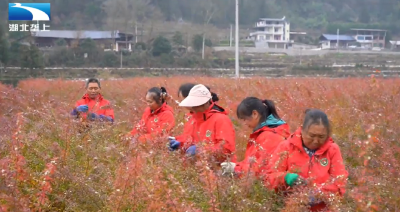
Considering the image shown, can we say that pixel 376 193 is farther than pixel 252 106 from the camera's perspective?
No

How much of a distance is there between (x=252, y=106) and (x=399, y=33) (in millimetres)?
30399

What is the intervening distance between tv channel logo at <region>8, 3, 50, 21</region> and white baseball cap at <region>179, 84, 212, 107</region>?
701 inches

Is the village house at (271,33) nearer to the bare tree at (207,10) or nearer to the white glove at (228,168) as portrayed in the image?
the bare tree at (207,10)

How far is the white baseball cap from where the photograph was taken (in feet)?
13.1

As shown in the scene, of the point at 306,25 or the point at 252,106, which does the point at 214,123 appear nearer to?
the point at 252,106

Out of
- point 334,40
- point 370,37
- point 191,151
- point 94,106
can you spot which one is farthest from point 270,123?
point 334,40

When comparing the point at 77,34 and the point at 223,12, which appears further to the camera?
the point at 223,12

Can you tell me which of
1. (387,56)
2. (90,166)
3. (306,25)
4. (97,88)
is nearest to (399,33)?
(387,56)

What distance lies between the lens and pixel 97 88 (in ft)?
19.3

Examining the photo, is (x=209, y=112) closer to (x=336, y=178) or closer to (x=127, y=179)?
(x=127, y=179)

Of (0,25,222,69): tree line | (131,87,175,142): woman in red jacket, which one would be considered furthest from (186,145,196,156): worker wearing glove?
(0,25,222,69): tree line

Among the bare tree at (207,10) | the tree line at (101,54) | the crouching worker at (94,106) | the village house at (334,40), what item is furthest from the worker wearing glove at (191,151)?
the village house at (334,40)

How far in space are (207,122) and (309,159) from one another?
1.23 meters

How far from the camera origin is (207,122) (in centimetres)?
400
